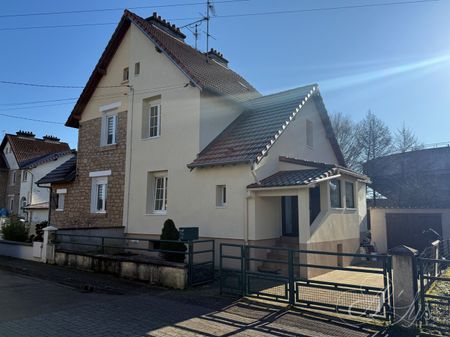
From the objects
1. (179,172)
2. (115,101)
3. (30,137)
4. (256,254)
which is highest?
(30,137)

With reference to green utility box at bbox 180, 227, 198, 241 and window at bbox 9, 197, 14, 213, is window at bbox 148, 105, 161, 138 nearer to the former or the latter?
green utility box at bbox 180, 227, 198, 241

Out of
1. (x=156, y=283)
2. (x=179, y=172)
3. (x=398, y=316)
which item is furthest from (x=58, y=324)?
(x=179, y=172)

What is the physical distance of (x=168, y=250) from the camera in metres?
11.0

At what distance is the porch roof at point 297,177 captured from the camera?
34.6 feet

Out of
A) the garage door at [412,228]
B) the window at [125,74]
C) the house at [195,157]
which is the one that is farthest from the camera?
the garage door at [412,228]

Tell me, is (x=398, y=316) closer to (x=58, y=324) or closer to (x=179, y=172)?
(x=58, y=324)

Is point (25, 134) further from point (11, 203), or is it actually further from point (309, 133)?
point (309, 133)

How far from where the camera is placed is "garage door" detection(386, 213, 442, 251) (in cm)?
1683

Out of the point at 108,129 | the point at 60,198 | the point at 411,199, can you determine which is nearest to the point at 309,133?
the point at 108,129

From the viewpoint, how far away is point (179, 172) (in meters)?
Answer: 13.5

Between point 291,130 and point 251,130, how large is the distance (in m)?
2.00

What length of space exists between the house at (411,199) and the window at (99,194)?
43.7 ft

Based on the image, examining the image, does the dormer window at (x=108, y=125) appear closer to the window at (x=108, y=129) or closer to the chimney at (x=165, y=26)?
the window at (x=108, y=129)

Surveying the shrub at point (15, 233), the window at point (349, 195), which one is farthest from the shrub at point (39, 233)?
the window at point (349, 195)
